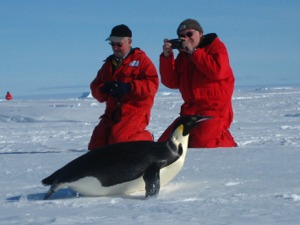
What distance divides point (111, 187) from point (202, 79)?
9.22 ft

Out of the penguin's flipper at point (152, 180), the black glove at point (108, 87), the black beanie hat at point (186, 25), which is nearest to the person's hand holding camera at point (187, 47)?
the black beanie hat at point (186, 25)

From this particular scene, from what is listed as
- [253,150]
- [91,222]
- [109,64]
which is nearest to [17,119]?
[109,64]


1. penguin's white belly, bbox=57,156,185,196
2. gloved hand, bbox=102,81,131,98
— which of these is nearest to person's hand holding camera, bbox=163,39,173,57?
gloved hand, bbox=102,81,131,98

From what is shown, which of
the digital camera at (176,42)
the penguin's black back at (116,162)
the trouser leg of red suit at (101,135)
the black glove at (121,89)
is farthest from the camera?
the trouser leg of red suit at (101,135)

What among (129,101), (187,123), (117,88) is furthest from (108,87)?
(187,123)

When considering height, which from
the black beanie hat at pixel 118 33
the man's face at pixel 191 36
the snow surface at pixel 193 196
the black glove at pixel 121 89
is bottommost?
the snow surface at pixel 193 196

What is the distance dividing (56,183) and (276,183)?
3.83 ft

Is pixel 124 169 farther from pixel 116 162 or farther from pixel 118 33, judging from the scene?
pixel 118 33

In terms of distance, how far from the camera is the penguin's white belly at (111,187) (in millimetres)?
3271

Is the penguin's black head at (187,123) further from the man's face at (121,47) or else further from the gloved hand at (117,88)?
the man's face at (121,47)

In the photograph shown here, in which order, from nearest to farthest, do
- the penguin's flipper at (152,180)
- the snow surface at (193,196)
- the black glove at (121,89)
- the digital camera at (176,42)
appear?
the snow surface at (193,196) < the penguin's flipper at (152,180) < the black glove at (121,89) < the digital camera at (176,42)

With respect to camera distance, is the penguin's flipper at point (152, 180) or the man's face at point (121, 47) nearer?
the penguin's flipper at point (152, 180)

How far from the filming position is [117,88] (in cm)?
557

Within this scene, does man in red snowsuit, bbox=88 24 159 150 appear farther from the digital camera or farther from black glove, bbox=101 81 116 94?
the digital camera
